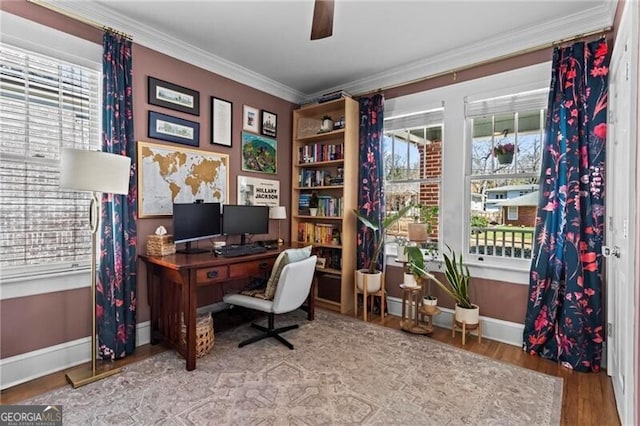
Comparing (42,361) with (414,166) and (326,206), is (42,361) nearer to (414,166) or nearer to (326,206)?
(326,206)

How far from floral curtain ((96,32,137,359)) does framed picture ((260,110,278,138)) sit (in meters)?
1.42

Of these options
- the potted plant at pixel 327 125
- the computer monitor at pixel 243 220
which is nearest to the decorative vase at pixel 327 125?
the potted plant at pixel 327 125

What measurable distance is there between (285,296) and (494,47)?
280 cm

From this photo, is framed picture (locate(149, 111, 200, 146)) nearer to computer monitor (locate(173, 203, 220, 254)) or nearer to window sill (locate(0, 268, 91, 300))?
computer monitor (locate(173, 203, 220, 254))

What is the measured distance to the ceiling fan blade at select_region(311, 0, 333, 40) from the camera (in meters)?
1.53

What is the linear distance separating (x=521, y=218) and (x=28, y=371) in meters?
3.97

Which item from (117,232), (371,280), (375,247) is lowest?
(371,280)

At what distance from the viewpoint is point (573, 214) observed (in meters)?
2.35

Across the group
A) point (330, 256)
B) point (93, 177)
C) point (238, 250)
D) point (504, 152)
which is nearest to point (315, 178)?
point (330, 256)

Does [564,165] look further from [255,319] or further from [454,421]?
[255,319]

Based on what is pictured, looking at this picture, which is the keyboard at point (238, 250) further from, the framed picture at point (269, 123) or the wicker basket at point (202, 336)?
the framed picture at point (269, 123)

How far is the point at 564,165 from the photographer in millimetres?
2393

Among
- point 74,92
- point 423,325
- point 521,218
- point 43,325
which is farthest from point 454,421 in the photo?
point 74,92

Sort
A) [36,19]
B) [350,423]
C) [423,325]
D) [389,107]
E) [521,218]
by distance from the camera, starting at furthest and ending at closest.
→ [389,107], [423,325], [521,218], [36,19], [350,423]
